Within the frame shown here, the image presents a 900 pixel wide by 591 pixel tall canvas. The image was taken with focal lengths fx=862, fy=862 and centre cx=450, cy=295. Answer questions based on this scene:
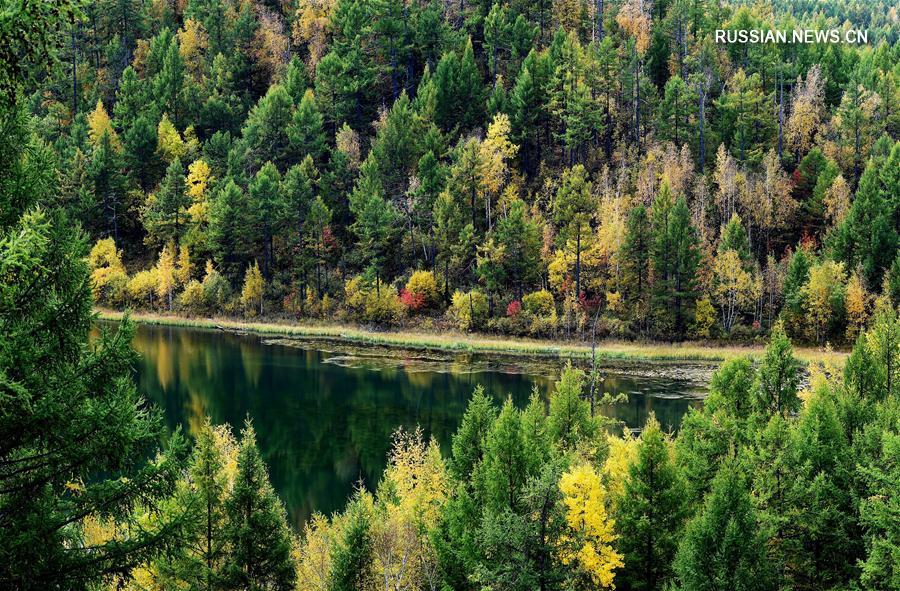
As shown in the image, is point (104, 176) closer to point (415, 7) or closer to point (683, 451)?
point (415, 7)

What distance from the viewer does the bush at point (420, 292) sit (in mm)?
85312

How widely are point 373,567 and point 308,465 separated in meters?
20.8

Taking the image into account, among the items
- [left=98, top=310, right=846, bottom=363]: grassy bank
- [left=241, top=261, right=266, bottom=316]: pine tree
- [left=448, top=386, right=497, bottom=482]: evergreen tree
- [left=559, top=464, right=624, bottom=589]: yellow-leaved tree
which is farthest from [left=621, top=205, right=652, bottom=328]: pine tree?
[left=559, top=464, right=624, bottom=589]: yellow-leaved tree

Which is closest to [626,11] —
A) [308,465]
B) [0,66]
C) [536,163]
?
[536,163]

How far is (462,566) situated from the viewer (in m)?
29.4

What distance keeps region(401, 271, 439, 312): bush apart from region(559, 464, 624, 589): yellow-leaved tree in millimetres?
57578

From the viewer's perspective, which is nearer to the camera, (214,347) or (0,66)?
(0,66)

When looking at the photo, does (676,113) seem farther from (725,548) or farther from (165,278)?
(725,548)

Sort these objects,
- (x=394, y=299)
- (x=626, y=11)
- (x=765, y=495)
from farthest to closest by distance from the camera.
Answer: (x=626, y=11) < (x=394, y=299) < (x=765, y=495)

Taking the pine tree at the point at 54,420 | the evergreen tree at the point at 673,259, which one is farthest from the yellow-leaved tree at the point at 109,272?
the pine tree at the point at 54,420

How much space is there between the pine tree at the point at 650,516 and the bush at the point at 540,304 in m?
50.0

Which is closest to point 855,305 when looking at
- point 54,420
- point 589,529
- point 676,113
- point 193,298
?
point 676,113

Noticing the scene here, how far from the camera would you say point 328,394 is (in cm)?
6256

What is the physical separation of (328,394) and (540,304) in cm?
2555
